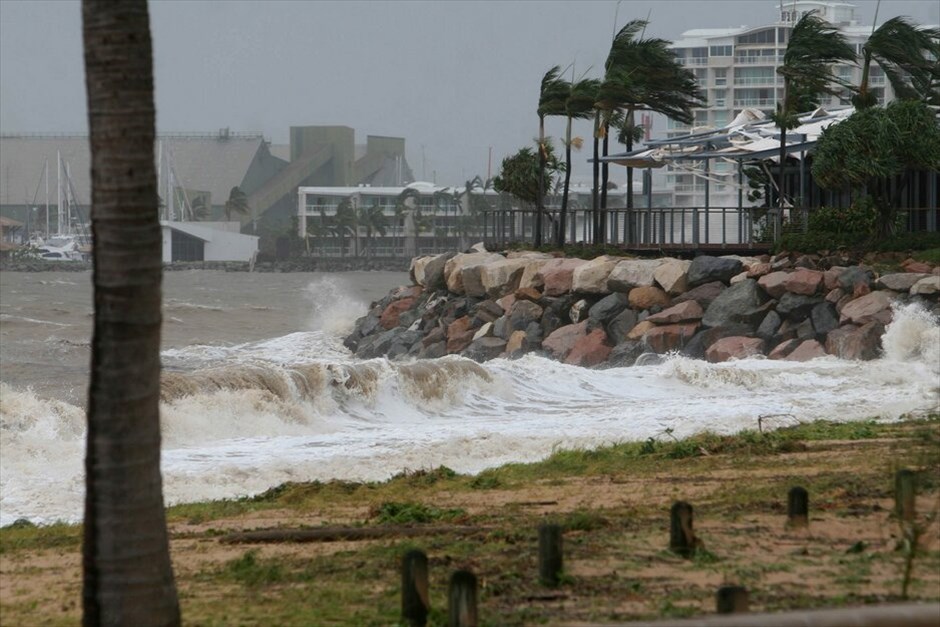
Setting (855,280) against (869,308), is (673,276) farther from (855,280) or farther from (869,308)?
(869,308)

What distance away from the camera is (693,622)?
20.0 ft

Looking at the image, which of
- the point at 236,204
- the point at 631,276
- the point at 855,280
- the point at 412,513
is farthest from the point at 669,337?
the point at 236,204

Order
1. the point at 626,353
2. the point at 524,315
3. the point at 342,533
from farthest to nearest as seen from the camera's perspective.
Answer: the point at 524,315 < the point at 626,353 < the point at 342,533

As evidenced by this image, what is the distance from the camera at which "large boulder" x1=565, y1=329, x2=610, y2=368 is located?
29.6 m

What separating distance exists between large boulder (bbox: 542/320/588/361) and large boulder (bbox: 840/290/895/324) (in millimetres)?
5582

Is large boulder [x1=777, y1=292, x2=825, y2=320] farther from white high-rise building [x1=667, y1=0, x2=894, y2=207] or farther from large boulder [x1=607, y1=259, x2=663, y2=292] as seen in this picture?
white high-rise building [x1=667, y1=0, x2=894, y2=207]

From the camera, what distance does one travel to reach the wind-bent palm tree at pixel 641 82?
39.5 metres

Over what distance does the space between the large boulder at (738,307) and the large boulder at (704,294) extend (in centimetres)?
31

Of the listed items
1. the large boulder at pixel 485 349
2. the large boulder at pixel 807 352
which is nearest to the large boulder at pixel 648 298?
the large boulder at pixel 485 349

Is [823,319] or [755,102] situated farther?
[755,102]

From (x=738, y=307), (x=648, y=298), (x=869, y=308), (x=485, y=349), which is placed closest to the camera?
(x=869, y=308)

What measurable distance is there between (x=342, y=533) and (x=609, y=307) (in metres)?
20.8

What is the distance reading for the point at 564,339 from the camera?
30.9m

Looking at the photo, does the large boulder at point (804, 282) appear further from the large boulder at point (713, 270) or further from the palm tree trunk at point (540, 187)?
the palm tree trunk at point (540, 187)
